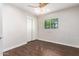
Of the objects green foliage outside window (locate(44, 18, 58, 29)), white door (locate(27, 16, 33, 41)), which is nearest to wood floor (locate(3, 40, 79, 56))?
white door (locate(27, 16, 33, 41))

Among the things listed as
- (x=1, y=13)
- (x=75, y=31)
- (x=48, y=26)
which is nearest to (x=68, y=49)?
(x=75, y=31)

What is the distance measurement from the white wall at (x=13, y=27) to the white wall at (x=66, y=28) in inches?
12.7

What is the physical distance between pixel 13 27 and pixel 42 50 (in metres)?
0.66

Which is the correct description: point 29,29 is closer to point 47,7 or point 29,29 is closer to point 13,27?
point 13,27

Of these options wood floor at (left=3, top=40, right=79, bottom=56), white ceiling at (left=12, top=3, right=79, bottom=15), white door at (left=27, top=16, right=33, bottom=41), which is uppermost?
white ceiling at (left=12, top=3, right=79, bottom=15)

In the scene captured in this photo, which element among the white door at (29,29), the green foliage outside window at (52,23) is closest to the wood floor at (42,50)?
the white door at (29,29)

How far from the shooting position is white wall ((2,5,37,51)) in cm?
127

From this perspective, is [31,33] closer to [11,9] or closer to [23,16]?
[23,16]

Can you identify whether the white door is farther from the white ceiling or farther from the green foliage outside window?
the green foliage outside window

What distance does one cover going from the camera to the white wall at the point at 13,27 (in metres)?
1.27

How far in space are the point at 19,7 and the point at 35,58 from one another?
0.88 m

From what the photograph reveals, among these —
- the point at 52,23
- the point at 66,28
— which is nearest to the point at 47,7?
the point at 52,23

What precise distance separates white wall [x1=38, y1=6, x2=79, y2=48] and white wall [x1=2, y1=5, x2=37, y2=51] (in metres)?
0.32

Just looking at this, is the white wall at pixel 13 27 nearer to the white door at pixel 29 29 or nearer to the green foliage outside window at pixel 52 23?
the white door at pixel 29 29
